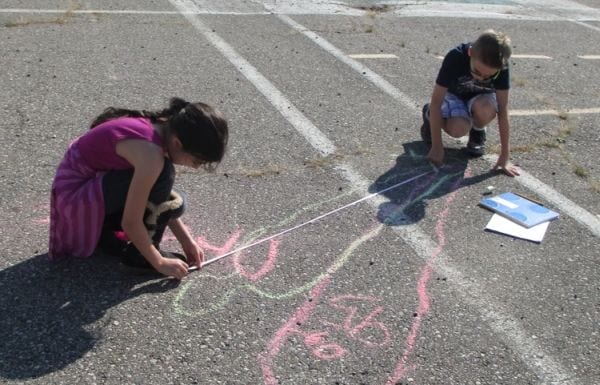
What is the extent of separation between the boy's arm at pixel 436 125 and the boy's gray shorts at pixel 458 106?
170 millimetres

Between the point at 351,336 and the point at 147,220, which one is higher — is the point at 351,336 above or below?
below

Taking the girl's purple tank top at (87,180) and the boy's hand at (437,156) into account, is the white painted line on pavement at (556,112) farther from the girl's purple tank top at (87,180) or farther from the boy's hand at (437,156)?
the girl's purple tank top at (87,180)

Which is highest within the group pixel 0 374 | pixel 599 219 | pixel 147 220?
pixel 147 220

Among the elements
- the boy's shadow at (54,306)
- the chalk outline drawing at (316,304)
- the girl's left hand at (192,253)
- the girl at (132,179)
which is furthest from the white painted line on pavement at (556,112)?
the boy's shadow at (54,306)

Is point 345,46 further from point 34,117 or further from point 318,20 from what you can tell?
point 34,117

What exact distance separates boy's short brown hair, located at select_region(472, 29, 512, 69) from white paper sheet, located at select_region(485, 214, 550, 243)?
951mm

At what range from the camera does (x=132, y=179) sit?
2865mm

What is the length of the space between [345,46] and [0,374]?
522 centimetres

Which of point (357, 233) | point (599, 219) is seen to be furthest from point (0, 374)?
point (599, 219)

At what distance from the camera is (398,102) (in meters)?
5.62

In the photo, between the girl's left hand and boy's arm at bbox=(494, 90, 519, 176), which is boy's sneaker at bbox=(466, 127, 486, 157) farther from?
the girl's left hand

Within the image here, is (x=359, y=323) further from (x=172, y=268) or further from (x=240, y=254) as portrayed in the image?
(x=172, y=268)

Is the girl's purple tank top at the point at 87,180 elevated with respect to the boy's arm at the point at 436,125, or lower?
elevated

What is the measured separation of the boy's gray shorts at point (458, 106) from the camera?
470 cm
